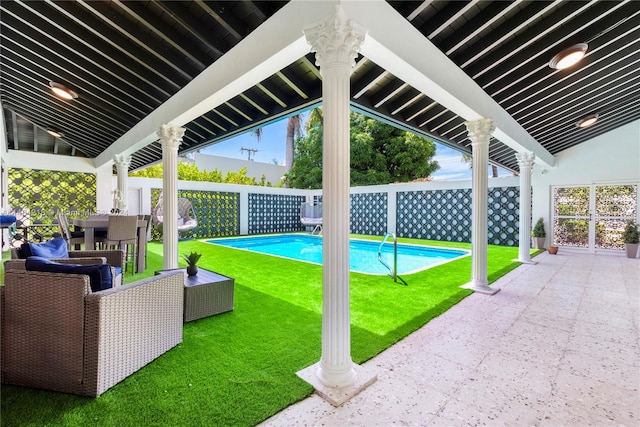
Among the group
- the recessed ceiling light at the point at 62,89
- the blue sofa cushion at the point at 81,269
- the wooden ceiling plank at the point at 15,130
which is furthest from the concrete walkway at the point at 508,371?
the wooden ceiling plank at the point at 15,130

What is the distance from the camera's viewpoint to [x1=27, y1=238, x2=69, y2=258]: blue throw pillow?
2.57m

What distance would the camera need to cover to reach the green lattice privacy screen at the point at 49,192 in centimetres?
777

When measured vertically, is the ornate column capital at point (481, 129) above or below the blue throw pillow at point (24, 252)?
above

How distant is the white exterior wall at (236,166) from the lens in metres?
19.5

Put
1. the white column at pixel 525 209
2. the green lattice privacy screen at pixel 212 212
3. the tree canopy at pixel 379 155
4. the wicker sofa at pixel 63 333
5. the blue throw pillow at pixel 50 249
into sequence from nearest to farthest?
1. the wicker sofa at pixel 63 333
2. the blue throw pillow at pixel 50 249
3. the white column at pixel 525 209
4. the green lattice privacy screen at pixel 212 212
5. the tree canopy at pixel 379 155

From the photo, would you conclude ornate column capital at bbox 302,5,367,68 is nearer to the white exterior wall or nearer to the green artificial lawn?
the green artificial lawn

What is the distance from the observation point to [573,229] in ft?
26.6

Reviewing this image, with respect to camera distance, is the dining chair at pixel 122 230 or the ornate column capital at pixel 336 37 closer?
the ornate column capital at pixel 336 37

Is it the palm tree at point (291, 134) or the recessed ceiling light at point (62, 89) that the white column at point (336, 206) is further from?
the palm tree at point (291, 134)

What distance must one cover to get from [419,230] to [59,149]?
11654 millimetres

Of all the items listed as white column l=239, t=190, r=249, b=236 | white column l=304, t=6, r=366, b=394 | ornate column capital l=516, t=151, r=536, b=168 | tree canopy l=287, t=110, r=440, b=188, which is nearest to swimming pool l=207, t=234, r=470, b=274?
white column l=239, t=190, r=249, b=236

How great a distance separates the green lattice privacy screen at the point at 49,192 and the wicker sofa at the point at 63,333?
7.06 metres

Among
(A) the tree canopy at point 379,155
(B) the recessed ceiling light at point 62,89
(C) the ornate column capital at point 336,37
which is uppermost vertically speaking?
(A) the tree canopy at point 379,155

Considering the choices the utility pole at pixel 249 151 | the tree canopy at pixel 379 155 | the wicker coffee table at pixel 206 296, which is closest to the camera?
the wicker coffee table at pixel 206 296
